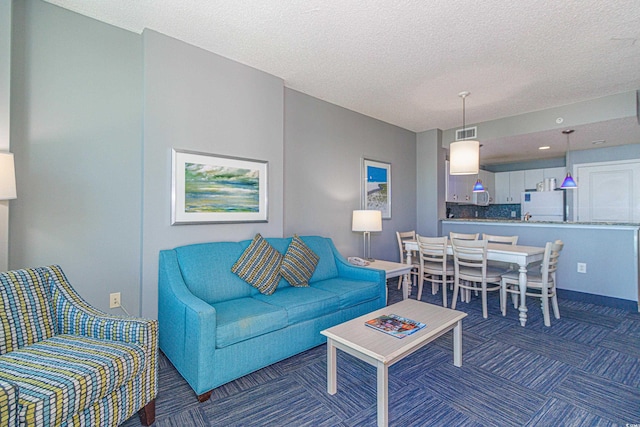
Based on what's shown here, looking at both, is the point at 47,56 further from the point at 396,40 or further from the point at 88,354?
the point at 396,40

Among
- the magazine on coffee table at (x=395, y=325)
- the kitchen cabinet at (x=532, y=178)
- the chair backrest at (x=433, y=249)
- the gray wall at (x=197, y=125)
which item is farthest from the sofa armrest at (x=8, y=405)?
the kitchen cabinet at (x=532, y=178)

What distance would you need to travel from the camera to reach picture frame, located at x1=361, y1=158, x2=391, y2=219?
447 cm

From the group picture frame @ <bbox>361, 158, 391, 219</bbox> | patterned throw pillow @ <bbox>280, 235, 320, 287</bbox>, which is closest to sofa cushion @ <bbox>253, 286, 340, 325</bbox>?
patterned throw pillow @ <bbox>280, 235, 320, 287</bbox>

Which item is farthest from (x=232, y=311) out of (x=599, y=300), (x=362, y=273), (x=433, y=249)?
(x=599, y=300)

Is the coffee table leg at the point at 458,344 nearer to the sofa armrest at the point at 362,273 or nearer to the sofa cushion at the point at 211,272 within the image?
the sofa armrest at the point at 362,273

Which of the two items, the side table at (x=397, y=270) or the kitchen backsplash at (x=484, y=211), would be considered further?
the kitchen backsplash at (x=484, y=211)

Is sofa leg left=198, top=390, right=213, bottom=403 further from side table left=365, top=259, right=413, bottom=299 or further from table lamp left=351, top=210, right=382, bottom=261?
table lamp left=351, top=210, right=382, bottom=261

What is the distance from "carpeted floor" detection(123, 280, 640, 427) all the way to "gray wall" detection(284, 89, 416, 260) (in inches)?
68.0

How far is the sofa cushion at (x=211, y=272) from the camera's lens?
7.86 ft

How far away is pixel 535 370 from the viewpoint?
2248mm

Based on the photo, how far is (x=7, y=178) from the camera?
5.77 feet

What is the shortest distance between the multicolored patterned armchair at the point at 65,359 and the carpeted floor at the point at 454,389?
33cm

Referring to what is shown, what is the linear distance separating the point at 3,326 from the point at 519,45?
406cm

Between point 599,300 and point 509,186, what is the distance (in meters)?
3.97
